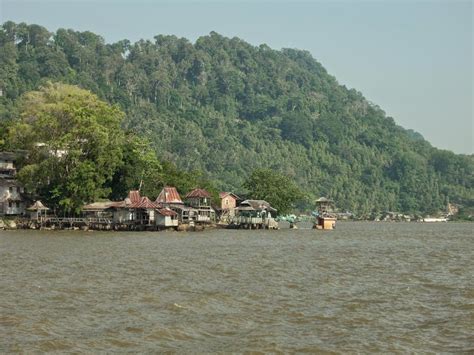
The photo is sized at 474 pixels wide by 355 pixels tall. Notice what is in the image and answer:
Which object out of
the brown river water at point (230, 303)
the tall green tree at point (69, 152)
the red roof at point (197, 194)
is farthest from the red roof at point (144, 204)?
the brown river water at point (230, 303)

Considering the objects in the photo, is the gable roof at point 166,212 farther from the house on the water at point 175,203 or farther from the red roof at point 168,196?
the red roof at point 168,196

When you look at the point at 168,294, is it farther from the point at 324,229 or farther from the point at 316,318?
the point at 324,229

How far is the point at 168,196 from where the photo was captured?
84125 millimetres

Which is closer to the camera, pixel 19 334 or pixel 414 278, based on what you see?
pixel 19 334

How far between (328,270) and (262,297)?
11368 mm

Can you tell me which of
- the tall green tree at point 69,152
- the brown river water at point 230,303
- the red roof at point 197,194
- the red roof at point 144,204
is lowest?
the brown river water at point 230,303

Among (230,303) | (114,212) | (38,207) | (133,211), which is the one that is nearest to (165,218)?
(133,211)

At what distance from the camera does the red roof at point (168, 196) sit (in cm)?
8375

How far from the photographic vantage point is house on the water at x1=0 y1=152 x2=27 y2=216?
264ft

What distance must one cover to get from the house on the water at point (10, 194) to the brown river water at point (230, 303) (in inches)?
1421

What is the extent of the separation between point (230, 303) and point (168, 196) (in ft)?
192

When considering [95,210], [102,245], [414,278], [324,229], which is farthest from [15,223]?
[414,278]

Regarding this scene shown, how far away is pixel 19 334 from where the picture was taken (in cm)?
2036

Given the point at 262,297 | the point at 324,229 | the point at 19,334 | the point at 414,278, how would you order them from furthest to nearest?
the point at 324,229, the point at 414,278, the point at 262,297, the point at 19,334
